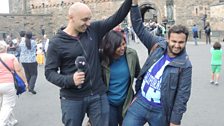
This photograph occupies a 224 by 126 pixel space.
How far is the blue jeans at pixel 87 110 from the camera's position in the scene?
334cm

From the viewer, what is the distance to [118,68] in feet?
11.7

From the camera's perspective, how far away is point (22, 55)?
941 cm

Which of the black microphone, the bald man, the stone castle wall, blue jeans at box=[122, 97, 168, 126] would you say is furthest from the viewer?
the stone castle wall

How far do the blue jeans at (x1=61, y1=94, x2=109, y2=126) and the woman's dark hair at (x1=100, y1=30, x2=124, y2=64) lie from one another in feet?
1.17

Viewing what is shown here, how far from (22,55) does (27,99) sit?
131cm

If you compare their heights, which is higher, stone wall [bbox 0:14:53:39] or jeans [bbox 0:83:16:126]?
stone wall [bbox 0:14:53:39]

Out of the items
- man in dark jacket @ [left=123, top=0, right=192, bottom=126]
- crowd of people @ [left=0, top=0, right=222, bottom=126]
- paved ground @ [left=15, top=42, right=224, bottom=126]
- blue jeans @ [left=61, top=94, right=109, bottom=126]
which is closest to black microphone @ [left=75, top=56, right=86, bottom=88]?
crowd of people @ [left=0, top=0, right=222, bottom=126]

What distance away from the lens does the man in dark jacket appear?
325cm

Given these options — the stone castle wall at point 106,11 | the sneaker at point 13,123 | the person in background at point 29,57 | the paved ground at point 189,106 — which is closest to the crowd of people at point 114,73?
the paved ground at point 189,106

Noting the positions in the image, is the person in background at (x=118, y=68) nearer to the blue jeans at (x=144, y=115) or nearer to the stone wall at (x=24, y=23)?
the blue jeans at (x=144, y=115)

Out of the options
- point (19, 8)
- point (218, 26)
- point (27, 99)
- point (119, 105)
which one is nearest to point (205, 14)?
point (218, 26)

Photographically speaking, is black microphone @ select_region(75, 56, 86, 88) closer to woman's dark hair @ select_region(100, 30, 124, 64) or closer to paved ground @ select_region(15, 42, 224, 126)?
woman's dark hair @ select_region(100, 30, 124, 64)

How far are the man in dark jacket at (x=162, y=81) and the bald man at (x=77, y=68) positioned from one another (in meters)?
0.28

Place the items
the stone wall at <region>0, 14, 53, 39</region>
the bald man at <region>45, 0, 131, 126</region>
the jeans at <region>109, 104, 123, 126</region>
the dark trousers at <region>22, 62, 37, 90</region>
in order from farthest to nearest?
1. the stone wall at <region>0, 14, 53, 39</region>
2. the dark trousers at <region>22, 62, 37, 90</region>
3. the jeans at <region>109, 104, 123, 126</region>
4. the bald man at <region>45, 0, 131, 126</region>
